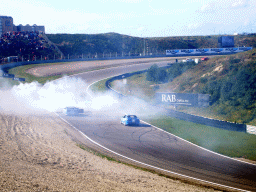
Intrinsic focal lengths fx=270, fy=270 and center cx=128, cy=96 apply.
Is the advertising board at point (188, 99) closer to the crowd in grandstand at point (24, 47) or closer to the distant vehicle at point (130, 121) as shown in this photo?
the distant vehicle at point (130, 121)

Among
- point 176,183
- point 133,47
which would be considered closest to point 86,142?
point 176,183

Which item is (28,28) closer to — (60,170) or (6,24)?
(6,24)

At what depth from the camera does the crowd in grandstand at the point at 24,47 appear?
236 feet

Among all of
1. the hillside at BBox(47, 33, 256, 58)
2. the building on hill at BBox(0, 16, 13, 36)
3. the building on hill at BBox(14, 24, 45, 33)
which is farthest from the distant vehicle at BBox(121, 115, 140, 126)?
the building on hill at BBox(0, 16, 13, 36)

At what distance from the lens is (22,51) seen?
74188mm

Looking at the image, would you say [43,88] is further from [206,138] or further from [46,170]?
[46,170]

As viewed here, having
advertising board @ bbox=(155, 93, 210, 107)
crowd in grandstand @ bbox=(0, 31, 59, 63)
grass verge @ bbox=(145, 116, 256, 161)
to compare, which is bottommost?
grass verge @ bbox=(145, 116, 256, 161)

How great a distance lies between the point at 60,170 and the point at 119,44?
10849cm

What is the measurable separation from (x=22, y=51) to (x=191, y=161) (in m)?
68.9

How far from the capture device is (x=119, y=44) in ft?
385

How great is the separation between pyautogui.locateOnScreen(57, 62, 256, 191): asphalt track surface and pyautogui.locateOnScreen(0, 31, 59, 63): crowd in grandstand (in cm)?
5117

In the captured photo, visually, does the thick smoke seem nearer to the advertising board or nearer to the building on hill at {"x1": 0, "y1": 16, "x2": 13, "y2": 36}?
the advertising board

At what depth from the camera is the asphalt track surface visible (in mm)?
13609

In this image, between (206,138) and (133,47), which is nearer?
(206,138)
